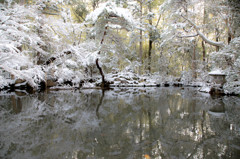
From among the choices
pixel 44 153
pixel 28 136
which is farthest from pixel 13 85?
pixel 44 153

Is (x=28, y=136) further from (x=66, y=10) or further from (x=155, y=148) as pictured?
(x=66, y=10)

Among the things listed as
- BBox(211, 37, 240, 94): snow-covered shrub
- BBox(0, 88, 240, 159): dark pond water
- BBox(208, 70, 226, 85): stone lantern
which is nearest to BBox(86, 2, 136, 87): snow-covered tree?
BBox(211, 37, 240, 94): snow-covered shrub

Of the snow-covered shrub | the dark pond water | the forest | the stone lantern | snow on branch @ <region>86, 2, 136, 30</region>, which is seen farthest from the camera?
snow on branch @ <region>86, 2, 136, 30</region>

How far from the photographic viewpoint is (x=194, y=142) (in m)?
2.33

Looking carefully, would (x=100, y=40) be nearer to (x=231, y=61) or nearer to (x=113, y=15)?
(x=113, y=15)

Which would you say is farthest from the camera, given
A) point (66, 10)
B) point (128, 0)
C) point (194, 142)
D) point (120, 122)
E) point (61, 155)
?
point (128, 0)

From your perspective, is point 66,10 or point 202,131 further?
point 66,10

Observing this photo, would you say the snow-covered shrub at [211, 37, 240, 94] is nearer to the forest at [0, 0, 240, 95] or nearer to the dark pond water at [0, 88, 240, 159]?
the forest at [0, 0, 240, 95]

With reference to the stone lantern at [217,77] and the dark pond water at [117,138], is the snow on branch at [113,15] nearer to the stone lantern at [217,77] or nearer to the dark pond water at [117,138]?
the stone lantern at [217,77]

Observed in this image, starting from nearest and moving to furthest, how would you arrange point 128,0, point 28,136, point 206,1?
1. point 28,136
2. point 206,1
3. point 128,0

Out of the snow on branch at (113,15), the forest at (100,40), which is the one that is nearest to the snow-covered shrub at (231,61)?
the forest at (100,40)

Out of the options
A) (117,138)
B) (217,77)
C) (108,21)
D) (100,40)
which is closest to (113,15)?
(108,21)

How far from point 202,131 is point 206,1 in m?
9.72

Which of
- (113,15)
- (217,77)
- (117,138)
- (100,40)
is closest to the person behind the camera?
(117,138)
